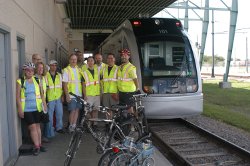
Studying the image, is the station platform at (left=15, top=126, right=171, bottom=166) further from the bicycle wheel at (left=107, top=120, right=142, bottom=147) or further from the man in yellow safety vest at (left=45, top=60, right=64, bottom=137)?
the man in yellow safety vest at (left=45, top=60, right=64, bottom=137)

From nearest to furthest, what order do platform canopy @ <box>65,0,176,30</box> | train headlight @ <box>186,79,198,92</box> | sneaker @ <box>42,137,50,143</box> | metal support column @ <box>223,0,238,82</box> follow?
sneaker @ <box>42,137,50,143</box> < train headlight @ <box>186,79,198,92</box> < platform canopy @ <box>65,0,176,30</box> < metal support column @ <box>223,0,238,82</box>

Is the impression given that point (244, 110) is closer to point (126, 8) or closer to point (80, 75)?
point (80, 75)

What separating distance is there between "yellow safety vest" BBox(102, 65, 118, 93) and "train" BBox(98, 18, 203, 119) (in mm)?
1103

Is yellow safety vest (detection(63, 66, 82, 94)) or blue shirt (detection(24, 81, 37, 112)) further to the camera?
yellow safety vest (detection(63, 66, 82, 94))

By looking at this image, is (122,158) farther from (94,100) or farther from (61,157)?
(94,100)

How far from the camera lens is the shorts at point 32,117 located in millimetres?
6223

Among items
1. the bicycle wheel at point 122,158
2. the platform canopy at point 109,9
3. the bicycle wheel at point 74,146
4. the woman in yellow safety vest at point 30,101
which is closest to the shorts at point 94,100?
the woman in yellow safety vest at point 30,101

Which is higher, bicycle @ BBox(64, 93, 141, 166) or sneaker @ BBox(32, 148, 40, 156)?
bicycle @ BBox(64, 93, 141, 166)

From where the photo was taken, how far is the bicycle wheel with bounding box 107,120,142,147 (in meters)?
5.59

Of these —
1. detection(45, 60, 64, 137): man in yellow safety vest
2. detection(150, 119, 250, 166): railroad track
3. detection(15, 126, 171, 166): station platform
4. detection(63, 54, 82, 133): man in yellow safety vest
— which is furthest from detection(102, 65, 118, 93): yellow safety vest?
detection(150, 119, 250, 166): railroad track

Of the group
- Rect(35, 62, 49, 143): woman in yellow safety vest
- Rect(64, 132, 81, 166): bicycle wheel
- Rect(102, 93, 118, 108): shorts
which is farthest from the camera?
Rect(102, 93, 118, 108): shorts

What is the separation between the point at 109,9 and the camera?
2320 cm

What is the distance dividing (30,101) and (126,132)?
1830mm

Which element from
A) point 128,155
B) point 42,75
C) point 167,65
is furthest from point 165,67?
point 128,155
